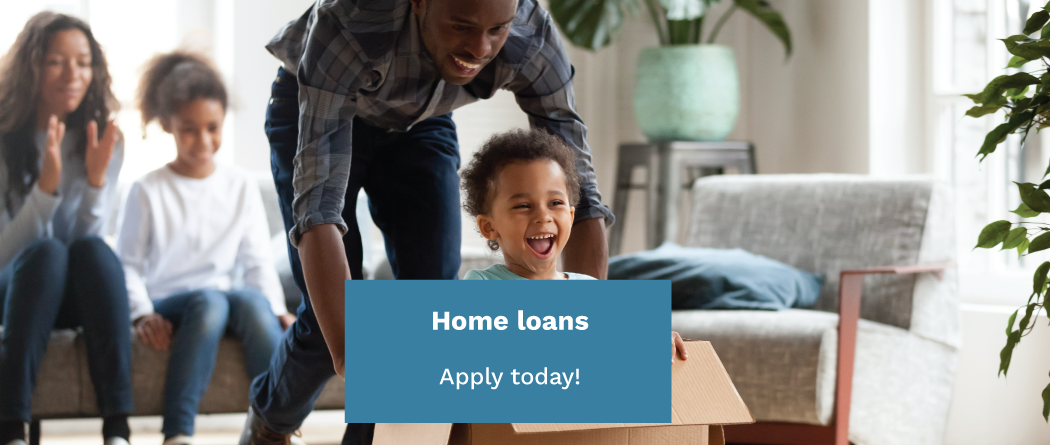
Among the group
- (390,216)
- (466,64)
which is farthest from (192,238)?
(466,64)

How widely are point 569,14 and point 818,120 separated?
37.0 inches

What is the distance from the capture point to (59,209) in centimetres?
213

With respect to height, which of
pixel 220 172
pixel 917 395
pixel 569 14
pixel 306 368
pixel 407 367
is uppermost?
pixel 569 14

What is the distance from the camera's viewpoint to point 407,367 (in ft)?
2.84

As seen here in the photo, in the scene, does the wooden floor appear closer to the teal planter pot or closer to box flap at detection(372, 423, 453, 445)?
the teal planter pot

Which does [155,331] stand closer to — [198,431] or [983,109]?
[198,431]

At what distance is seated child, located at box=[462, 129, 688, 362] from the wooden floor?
1.42 metres

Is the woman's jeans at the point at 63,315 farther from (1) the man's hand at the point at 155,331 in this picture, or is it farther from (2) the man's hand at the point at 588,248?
(2) the man's hand at the point at 588,248

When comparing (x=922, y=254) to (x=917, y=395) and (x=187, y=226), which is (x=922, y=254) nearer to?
(x=917, y=395)

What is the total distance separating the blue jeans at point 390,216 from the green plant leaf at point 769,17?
1.85 meters

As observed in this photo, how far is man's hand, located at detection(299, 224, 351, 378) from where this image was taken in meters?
1.04

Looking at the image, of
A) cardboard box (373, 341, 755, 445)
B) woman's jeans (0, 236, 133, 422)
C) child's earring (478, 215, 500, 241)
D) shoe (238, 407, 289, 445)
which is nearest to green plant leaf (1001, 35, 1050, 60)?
cardboard box (373, 341, 755, 445)

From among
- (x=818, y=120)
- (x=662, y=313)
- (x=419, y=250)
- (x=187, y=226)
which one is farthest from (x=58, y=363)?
(x=818, y=120)

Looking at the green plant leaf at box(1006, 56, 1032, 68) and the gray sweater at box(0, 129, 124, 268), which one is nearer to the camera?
the green plant leaf at box(1006, 56, 1032, 68)
